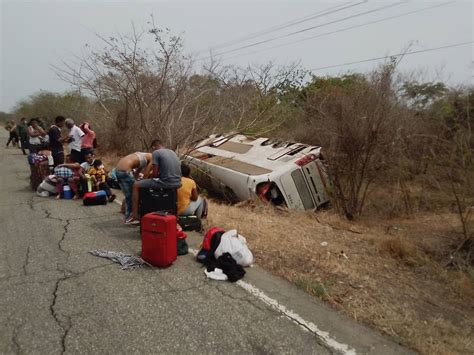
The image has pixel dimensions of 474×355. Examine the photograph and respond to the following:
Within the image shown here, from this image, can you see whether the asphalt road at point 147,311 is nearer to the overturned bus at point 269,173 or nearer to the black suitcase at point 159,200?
the black suitcase at point 159,200

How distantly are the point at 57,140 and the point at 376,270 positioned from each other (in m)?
8.13

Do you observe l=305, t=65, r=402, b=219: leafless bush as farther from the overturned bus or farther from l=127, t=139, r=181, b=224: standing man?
l=127, t=139, r=181, b=224: standing man

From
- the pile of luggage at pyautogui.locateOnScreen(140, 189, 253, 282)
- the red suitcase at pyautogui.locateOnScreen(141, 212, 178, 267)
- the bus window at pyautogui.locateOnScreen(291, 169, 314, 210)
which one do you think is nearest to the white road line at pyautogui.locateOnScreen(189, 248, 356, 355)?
the pile of luggage at pyautogui.locateOnScreen(140, 189, 253, 282)

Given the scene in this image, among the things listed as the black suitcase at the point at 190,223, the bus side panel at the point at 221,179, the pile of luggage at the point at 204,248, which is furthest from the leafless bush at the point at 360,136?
the pile of luggage at the point at 204,248

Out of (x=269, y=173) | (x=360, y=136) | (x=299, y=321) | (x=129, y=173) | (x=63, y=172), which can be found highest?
(x=360, y=136)

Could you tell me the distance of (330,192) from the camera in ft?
27.6

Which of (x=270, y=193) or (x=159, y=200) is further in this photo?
(x=270, y=193)

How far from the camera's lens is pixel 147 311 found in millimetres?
3367

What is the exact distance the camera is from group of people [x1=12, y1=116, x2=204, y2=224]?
5422 mm

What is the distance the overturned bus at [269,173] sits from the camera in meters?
7.78

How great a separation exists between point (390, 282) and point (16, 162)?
14.5 m

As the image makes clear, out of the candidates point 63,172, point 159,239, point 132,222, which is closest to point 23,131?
point 63,172

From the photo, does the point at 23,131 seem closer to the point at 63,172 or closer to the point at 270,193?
the point at 63,172

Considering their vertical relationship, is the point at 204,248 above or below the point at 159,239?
below
